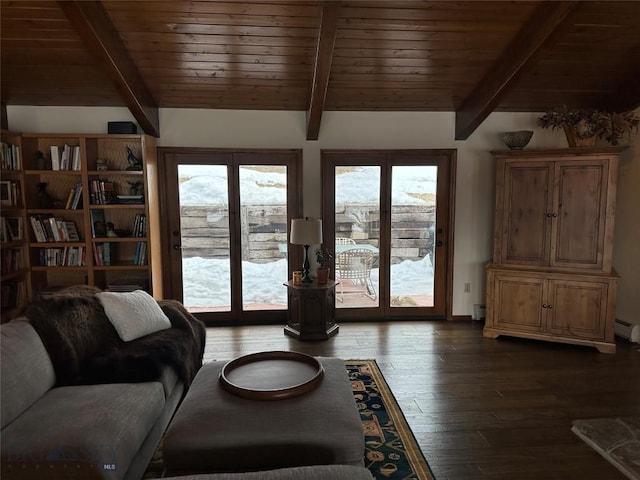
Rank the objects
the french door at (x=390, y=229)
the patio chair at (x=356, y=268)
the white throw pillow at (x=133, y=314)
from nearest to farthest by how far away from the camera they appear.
Answer: the white throw pillow at (x=133, y=314)
the french door at (x=390, y=229)
the patio chair at (x=356, y=268)

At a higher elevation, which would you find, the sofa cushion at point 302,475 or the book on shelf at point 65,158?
the book on shelf at point 65,158

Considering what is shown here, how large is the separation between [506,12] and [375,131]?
1747 millimetres

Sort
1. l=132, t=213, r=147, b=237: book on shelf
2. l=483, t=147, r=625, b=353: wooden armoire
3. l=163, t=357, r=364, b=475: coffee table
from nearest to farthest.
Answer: l=163, t=357, r=364, b=475: coffee table → l=483, t=147, r=625, b=353: wooden armoire → l=132, t=213, r=147, b=237: book on shelf

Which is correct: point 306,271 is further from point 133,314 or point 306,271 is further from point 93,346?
point 93,346

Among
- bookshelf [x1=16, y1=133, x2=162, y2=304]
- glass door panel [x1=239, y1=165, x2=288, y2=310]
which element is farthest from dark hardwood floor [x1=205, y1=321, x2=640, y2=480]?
bookshelf [x1=16, y1=133, x2=162, y2=304]

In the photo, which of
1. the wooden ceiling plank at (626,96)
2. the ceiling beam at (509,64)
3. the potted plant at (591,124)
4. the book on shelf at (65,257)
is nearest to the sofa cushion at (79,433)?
the book on shelf at (65,257)

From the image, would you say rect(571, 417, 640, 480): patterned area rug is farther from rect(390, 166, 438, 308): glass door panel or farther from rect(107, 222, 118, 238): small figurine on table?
rect(107, 222, 118, 238): small figurine on table

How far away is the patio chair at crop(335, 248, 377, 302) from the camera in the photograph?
15.7 feet

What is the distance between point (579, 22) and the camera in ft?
10.7

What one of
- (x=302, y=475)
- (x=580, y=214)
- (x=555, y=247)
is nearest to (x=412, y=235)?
(x=555, y=247)

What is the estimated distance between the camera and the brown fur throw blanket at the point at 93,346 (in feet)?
7.47

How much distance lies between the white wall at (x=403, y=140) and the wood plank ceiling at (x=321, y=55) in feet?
0.40

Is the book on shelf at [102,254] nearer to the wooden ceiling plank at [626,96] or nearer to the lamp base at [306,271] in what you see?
the lamp base at [306,271]

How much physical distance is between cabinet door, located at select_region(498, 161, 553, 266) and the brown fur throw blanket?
10.7ft
